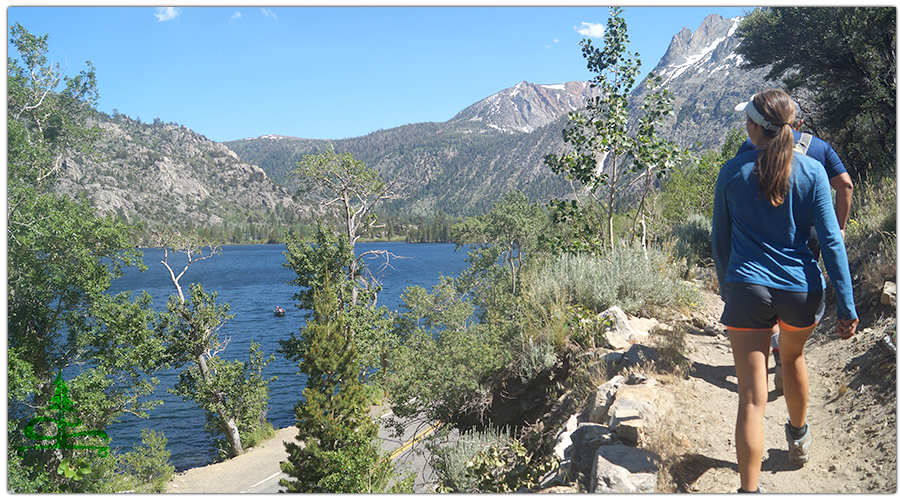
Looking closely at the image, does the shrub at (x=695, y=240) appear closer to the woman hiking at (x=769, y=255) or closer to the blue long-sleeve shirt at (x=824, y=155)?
the blue long-sleeve shirt at (x=824, y=155)

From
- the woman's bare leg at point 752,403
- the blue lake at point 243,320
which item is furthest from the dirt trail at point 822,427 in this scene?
the blue lake at point 243,320

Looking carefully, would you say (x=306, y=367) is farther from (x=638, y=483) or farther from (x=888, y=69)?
(x=888, y=69)

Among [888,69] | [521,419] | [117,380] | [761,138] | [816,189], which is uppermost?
[888,69]

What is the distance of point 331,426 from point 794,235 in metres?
7.99

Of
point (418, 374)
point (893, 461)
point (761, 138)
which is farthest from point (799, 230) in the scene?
point (418, 374)

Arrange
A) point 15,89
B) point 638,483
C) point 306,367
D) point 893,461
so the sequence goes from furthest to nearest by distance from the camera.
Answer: point 15,89
point 306,367
point 638,483
point 893,461

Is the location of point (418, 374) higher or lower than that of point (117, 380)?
higher

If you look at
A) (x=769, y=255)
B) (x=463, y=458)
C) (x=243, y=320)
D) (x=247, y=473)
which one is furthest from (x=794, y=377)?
(x=243, y=320)

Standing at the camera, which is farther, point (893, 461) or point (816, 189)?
point (893, 461)

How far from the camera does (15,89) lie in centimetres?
1415

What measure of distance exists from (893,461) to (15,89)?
65.8ft

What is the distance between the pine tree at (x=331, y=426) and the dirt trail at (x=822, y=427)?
19.0 ft

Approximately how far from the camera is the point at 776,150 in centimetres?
214
